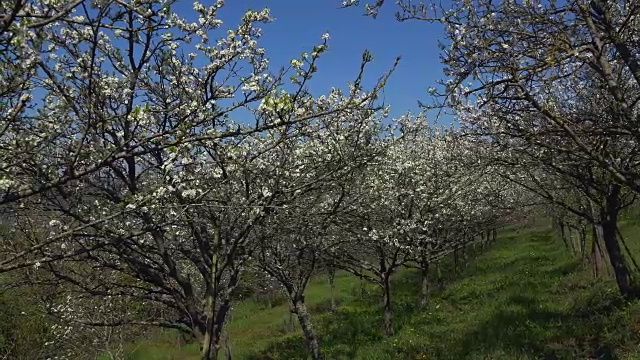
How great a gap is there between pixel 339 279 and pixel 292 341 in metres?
20.4

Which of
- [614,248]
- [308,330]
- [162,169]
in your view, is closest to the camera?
[162,169]

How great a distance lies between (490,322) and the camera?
1362 centimetres

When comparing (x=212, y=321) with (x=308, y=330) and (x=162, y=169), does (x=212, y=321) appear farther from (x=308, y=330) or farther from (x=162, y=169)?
(x=308, y=330)

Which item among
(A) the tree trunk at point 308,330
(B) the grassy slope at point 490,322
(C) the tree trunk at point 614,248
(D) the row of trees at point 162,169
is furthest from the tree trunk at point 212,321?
(C) the tree trunk at point 614,248

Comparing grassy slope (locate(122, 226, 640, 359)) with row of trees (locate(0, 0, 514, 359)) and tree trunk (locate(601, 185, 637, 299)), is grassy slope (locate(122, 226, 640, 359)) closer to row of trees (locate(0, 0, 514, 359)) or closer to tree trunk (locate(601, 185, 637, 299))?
tree trunk (locate(601, 185, 637, 299))

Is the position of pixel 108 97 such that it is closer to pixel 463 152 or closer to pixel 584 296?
pixel 584 296

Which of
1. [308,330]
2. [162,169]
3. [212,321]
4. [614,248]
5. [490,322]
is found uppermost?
[162,169]

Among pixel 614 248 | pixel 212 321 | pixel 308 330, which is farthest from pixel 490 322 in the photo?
pixel 212 321

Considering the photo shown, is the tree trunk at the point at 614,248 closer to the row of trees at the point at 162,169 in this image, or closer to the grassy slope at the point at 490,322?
the grassy slope at the point at 490,322

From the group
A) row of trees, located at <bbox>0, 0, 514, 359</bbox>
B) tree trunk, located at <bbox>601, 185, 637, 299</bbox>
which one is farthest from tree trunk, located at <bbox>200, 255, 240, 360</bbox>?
tree trunk, located at <bbox>601, 185, 637, 299</bbox>

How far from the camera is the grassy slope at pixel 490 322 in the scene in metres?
10.2

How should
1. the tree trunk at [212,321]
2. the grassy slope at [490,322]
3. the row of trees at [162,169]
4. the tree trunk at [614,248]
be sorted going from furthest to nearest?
the tree trunk at [614,248], the grassy slope at [490,322], the tree trunk at [212,321], the row of trees at [162,169]

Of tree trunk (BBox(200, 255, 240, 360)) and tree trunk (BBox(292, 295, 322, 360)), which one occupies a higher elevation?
tree trunk (BBox(200, 255, 240, 360))

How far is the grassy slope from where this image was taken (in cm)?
1020
